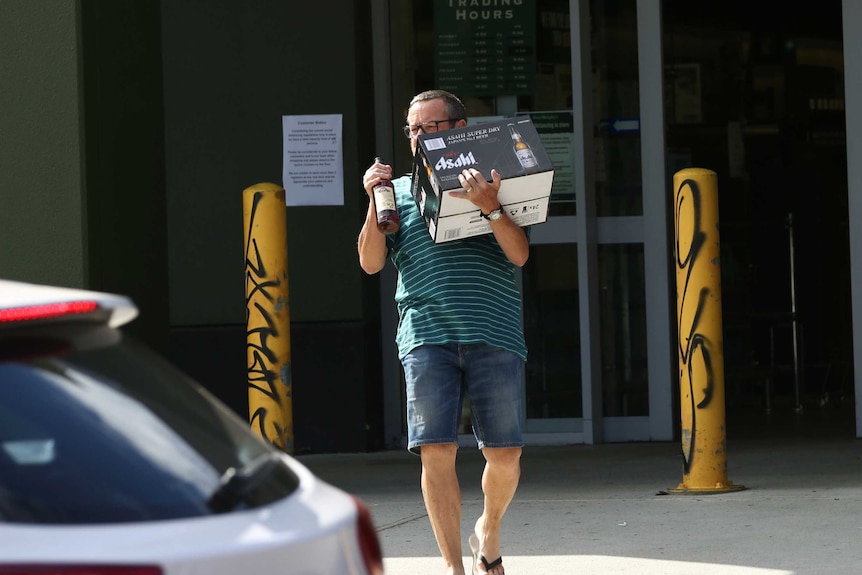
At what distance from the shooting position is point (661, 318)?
29.1ft

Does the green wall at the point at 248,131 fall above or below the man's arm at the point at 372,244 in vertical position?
above

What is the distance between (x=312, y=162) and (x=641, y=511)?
3.28 m

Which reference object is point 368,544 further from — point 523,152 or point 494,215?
point 523,152

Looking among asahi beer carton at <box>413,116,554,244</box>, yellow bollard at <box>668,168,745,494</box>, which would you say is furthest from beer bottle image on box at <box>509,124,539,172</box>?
yellow bollard at <box>668,168,745,494</box>

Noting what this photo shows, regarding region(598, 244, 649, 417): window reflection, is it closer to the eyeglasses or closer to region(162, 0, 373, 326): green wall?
region(162, 0, 373, 326): green wall

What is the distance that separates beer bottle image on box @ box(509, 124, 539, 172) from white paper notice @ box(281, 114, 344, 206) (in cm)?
408

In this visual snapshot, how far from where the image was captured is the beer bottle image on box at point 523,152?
4617 millimetres

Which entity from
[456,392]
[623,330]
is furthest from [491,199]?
[623,330]

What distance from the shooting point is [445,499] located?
4.85 meters

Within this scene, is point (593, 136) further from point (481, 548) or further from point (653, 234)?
point (481, 548)

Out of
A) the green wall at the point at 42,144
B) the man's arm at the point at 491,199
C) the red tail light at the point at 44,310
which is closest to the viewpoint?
the red tail light at the point at 44,310

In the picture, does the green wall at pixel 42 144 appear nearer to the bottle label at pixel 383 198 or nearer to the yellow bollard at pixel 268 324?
the yellow bollard at pixel 268 324

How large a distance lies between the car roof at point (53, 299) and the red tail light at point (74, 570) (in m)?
0.43

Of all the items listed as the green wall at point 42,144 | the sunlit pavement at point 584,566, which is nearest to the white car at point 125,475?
the sunlit pavement at point 584,566
